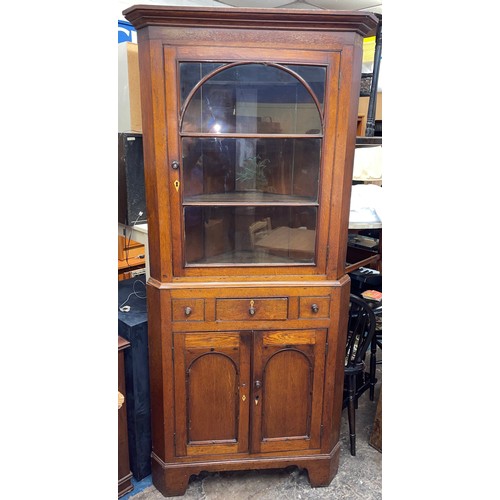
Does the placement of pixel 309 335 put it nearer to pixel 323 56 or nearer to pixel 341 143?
pixel 341 143

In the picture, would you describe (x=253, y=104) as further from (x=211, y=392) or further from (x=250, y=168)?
(x=211, y=392)

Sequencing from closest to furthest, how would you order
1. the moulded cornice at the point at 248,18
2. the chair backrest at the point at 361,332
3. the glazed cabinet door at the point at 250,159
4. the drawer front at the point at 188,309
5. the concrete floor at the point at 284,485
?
the moulded cornice at the point at 248,18 → the glazed cabinet door at the point at 250,159 → the drawer front at the point at 188,309 → the concrete floor at the point at 284,485 → the chair backrest at the point at 361,332

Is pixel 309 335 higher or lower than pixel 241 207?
lower

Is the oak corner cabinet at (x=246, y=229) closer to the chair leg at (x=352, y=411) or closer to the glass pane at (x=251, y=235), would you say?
the glass pane at (x=251, y=235)

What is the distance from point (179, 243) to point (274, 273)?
347 mm

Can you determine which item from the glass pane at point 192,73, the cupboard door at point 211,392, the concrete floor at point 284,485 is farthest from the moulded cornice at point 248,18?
the concrete floor at point 284,485

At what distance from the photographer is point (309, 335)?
160 cm

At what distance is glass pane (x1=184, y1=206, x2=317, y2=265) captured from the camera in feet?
5.07

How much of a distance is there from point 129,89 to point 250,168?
66 centimetres

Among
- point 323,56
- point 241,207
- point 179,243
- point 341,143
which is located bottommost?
point 179,243

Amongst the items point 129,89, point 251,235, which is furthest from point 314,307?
point 129,89

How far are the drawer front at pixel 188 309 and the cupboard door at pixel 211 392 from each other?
0.21ft

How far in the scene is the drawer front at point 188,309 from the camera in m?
1.53

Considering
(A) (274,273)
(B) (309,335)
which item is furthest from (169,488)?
(A) (274,273)
